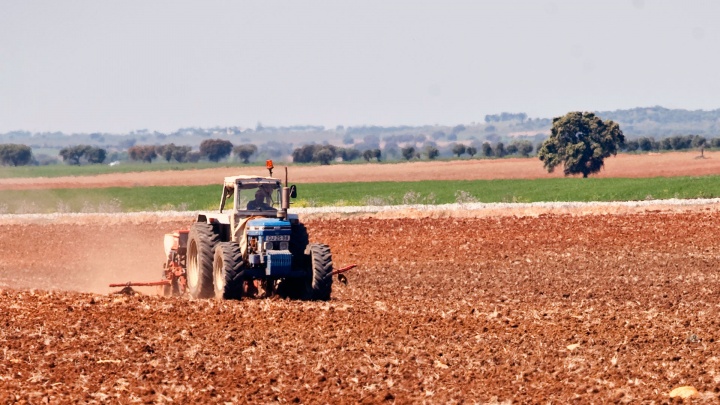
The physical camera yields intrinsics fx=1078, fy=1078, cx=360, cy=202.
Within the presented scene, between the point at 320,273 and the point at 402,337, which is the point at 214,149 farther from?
the point at 402,337

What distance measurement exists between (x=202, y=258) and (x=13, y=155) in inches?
6342

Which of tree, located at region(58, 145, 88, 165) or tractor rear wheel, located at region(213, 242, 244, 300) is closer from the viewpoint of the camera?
tractor rear wheel, located at region(213, 242, 244, 300)

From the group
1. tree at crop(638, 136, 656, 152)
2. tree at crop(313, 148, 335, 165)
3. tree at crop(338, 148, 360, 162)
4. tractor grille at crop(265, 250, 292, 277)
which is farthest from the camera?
tree at crop(338, 148, 360, 162)

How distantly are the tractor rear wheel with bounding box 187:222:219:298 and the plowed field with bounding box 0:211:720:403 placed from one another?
1.04 m

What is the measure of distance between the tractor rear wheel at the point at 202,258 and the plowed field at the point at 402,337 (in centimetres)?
104

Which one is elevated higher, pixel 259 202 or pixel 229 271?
pixel 259 202

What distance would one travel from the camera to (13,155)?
172750 millimetres

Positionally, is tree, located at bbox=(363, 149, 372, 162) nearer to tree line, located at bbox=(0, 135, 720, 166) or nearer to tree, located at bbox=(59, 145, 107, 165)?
tree line, located at bbox=(0, 135, 720, 166)

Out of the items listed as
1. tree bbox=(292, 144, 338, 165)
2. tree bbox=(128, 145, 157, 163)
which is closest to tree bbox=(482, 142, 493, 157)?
tree bbox=(292, 144, 338, 165)

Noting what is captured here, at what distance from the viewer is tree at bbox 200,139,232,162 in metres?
188

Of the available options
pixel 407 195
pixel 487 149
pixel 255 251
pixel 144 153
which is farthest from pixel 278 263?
pixel 144 153

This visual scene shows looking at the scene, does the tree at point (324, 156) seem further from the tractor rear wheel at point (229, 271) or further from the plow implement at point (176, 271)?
the tractor rear wheel at point (229, 271)

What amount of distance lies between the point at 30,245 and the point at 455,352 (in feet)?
86.4

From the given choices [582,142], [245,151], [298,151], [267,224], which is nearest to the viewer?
[267,224]
